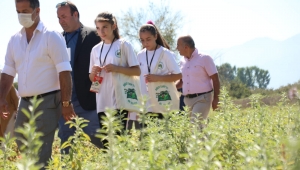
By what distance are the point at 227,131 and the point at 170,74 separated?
3.31 metres

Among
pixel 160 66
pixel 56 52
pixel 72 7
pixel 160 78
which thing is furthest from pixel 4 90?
pixel 160 66

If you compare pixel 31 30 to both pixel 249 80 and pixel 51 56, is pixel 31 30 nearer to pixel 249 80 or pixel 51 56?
pixel 51 56

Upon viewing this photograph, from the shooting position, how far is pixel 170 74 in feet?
24.7

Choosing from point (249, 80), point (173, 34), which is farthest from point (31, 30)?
point (249, 80)

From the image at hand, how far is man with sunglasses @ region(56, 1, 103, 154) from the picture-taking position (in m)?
6.67

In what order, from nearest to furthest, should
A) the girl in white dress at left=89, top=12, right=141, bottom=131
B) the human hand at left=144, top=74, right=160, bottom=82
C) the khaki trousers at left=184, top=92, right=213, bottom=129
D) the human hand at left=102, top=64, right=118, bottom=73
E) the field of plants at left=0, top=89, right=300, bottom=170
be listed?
the field of plants at left=0, top=89, right=300, bottom=170, the human hand at left=102, top=64, right=118, bottom=73, the girl in white dress at left=89, top=12, right=141, bottom=131, the human hand at left=144, top=74, right=160, bottom=82, the khaki trousers at left=184, top=92, right=213, bottom=129

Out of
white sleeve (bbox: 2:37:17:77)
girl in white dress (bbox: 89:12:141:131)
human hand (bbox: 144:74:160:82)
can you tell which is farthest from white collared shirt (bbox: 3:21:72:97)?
human hand (bbox: 144:74:160:82)

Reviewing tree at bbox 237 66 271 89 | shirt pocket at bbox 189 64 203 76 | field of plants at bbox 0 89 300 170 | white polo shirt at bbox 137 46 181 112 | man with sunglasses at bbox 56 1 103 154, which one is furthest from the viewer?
tree at bbox 237 66 271 89

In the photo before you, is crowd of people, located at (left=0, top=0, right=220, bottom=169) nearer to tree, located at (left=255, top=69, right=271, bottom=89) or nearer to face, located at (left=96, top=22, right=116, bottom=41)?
face, located at (left=96, top=22, right=116, bottom=41)

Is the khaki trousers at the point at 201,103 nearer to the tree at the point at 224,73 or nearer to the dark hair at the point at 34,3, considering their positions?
the dark hair at the point at 34,3

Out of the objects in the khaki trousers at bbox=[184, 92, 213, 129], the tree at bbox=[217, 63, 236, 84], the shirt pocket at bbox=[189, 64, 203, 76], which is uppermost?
the tree at bbox=[217, 63, 236, 84]

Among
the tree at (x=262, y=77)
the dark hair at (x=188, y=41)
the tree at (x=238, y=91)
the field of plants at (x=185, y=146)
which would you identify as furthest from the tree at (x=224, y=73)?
the field of plants at (x=185, y=146)

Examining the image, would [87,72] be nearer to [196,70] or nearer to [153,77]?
[153,77]

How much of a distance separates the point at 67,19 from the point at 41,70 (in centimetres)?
151
